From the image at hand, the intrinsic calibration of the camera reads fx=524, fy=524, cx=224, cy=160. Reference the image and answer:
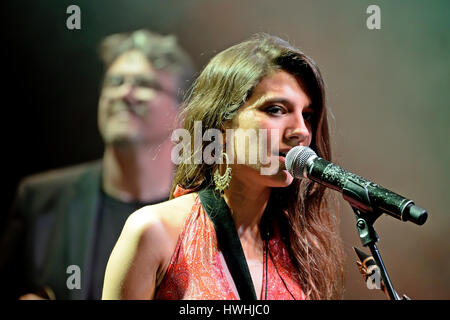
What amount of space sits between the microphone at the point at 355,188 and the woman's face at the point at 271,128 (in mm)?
122

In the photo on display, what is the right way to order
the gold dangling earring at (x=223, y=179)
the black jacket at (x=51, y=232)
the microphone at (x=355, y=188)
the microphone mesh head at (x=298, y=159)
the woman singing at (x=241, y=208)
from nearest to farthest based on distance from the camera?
the microphone at (x=355, y=188) → the microphone mesh head at (x=298, y=159) → the woman singing at (x=241, y=208) → the gold dangling earring at (x=223, y=179) → the black jacket at (x=51, y=232)

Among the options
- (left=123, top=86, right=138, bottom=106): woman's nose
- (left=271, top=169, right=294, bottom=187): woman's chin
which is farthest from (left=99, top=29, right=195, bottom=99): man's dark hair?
(left=271, top=169, right=294, bottom=187): woman's chin

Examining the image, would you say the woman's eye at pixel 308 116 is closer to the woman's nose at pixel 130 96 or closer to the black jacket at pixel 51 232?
the woman's nose at pixel 130 96

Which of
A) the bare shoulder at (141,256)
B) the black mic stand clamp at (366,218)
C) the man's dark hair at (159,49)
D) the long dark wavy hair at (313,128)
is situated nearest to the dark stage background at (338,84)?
the man's dark hair at (159,49)

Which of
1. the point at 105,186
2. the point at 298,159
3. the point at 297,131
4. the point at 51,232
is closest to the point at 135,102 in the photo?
the point at 105,186

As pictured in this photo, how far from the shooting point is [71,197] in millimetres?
2209

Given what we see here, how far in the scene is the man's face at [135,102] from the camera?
2.21 metres

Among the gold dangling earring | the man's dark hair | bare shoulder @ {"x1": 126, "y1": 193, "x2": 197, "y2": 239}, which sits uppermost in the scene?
the man's dark hair

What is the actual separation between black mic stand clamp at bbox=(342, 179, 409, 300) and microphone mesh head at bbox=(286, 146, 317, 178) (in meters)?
0.17

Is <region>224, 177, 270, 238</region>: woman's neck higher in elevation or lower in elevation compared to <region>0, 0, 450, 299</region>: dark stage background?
lower

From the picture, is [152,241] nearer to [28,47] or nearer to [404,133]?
[28,47]

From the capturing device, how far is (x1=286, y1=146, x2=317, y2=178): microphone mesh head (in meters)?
1.45

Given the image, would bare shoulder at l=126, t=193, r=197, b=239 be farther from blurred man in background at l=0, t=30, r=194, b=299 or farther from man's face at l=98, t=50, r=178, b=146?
man's face at l=98, t=50, r=178, b=146
